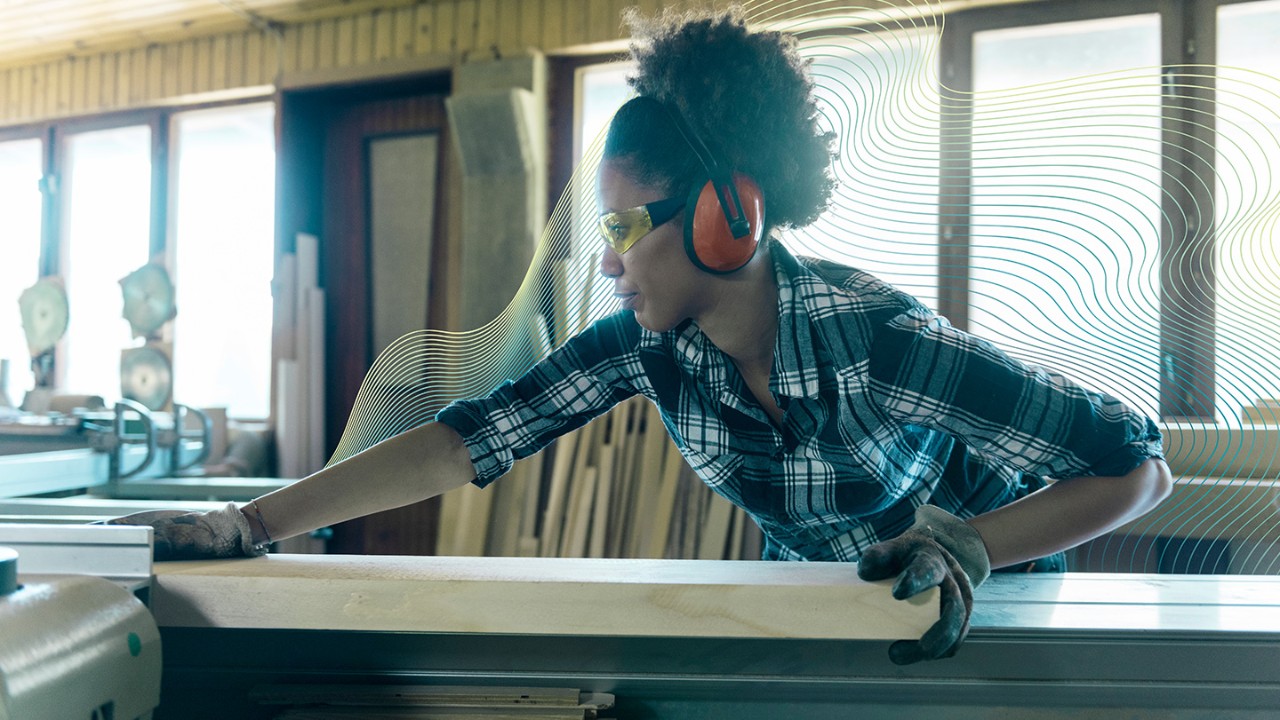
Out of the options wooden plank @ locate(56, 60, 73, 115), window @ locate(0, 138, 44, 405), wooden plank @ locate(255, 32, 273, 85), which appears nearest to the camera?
wooden plank @ locate(255, 32, 273, 85)

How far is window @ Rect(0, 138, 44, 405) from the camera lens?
20.1 ft

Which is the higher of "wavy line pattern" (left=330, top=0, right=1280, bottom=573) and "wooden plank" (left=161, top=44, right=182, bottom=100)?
"wooden plank" (left=161, top=44, right=182, bottom=100)

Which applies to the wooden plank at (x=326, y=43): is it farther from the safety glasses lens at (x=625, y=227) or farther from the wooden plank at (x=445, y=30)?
the safety glasses lens at (x=625, y=227)

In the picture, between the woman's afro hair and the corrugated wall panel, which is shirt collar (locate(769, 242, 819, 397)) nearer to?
the woman's afro hair

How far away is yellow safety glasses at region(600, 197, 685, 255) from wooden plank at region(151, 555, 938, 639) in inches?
20.8

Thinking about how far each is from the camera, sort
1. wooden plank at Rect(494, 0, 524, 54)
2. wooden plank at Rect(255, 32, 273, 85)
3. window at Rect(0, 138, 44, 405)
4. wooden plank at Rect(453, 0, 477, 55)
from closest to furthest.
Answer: wooden plank at Rect(494, 0, 524, 54), wooden plank at Rect(453, 0, 477, 55), wooden plank at Rect(255, 32, 273, 85), window at Rect(0, 138, 44, 405)

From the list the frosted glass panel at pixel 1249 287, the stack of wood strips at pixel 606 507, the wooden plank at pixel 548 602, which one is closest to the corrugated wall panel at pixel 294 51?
the stack of wood strips at pixel 606 507

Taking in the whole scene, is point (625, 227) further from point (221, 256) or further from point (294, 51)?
point (221, 256)

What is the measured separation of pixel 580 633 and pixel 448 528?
11.3 feet

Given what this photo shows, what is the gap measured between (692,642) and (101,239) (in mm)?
6295

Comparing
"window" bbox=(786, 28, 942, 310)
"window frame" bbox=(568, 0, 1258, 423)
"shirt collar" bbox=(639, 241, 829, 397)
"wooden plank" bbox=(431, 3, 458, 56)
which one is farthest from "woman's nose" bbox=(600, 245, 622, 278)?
"wooden plank" bbox=(431, 3, 458, 56)

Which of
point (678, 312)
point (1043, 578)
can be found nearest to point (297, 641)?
point (678, 312)

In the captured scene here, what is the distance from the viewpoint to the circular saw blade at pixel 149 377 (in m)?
4.91

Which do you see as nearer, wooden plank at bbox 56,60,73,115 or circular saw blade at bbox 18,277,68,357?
circular saw blade at bbox 18,277,68,357
